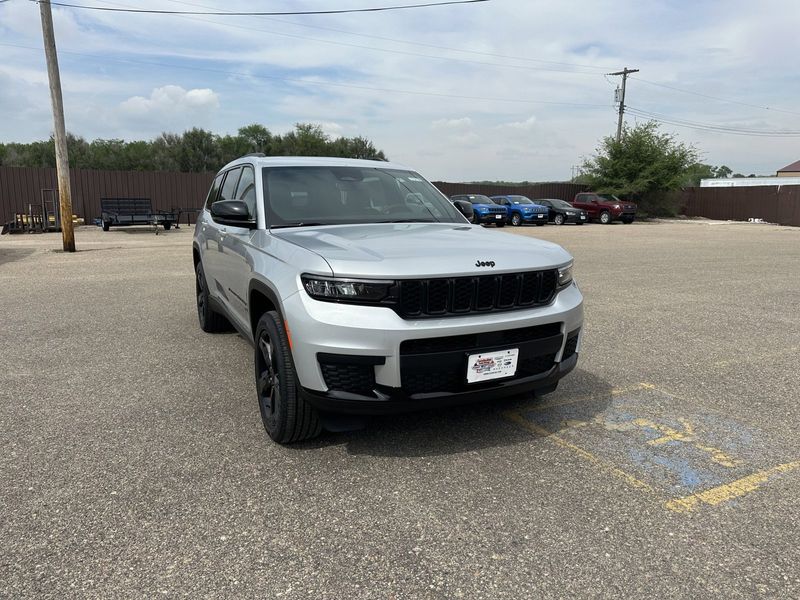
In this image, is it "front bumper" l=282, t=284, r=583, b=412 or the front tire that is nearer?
"front bumper" l=282, t=284, r=583, b=412

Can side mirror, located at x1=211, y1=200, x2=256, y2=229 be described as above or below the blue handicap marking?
above

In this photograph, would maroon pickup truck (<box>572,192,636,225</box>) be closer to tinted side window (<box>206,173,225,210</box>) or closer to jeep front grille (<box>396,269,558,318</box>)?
tinted side window (<box>206,173,225,210</box>)

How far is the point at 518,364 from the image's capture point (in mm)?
3230

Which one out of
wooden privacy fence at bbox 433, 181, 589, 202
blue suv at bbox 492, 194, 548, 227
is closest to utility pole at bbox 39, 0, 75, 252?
blue suv at bbox 492, 194, 548, 227

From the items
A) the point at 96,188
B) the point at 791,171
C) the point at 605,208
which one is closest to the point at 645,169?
the point at 605,208

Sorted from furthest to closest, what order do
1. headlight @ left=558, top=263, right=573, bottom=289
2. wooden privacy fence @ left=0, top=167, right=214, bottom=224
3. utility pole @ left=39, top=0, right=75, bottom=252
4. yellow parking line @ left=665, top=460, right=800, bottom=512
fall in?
wooden privacy fence @ left=0, top=167, right=214, bottom=224, utility pole @ left=39, top=0, right=75, bottom=252, headlight @ left=558, top=263, right=573, bottom=289, yellow parking line @ left=665, top=460, right=800, bottom=512

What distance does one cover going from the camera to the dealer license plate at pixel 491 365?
3.04 m

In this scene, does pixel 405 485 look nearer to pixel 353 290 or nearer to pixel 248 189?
pixel 353 290

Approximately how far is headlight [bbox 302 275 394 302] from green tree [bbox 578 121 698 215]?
Result: 37629 millimetres

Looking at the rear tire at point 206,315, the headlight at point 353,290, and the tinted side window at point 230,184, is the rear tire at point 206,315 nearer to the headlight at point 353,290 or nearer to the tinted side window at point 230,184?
the tinted side window at point 230,184

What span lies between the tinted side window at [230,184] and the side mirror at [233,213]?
39.7 inches

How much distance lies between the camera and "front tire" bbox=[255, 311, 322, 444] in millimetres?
3148

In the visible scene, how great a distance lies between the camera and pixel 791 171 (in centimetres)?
9556

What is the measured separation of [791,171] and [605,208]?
83466 millimetres
